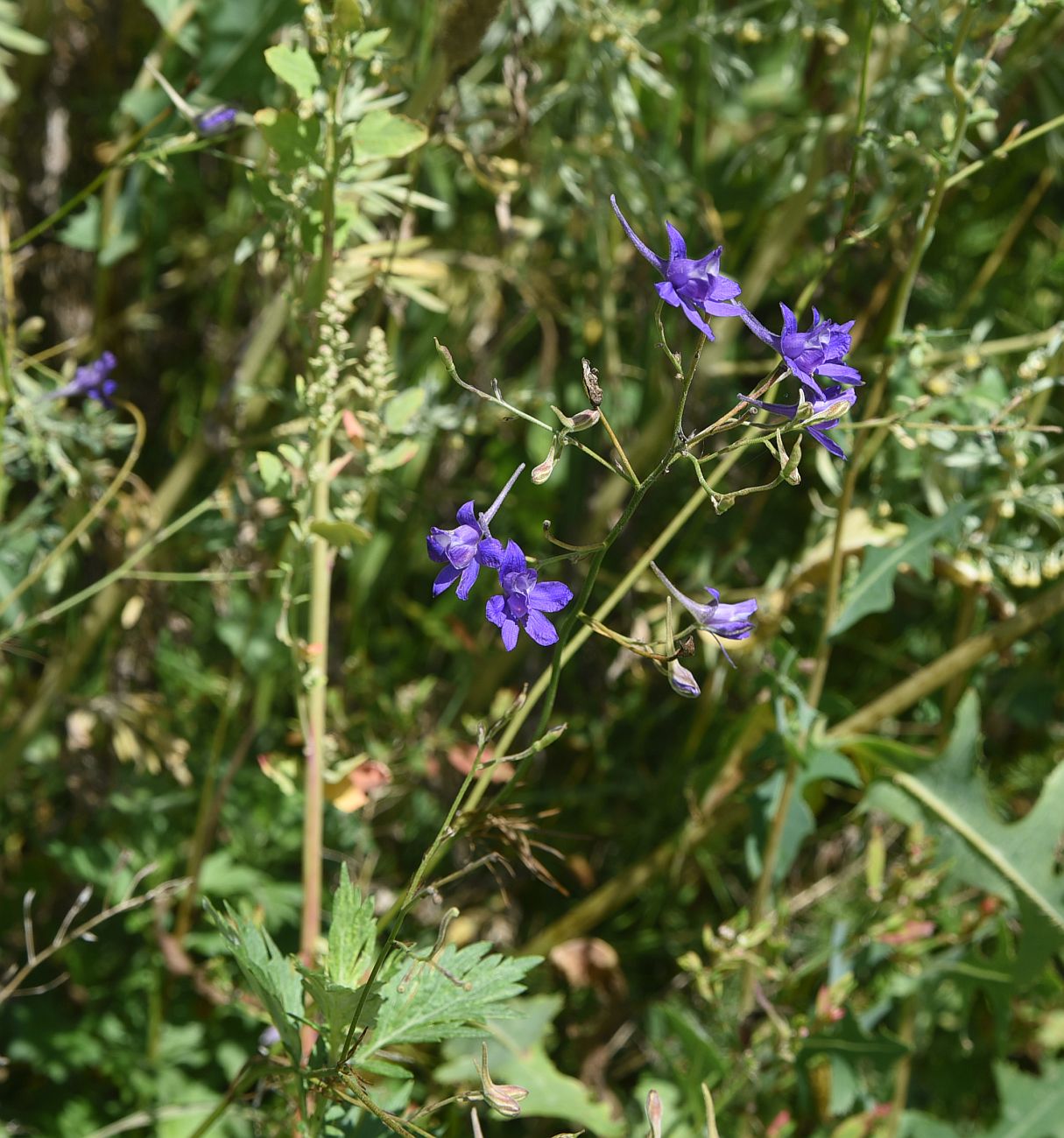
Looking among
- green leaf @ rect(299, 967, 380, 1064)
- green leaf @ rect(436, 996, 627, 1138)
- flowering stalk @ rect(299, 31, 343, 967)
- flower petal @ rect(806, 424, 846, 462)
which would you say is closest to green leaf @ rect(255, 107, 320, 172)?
flowering stalk @ rect(299, 31, 343, 967)

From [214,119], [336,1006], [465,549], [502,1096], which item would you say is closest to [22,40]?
[214,119]

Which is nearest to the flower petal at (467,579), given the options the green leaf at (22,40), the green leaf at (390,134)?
the green leaf at (390,134)

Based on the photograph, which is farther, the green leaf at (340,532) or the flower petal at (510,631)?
the green leaf at (340,532)

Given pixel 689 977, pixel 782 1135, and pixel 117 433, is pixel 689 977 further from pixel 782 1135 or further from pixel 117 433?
pixel 117 433

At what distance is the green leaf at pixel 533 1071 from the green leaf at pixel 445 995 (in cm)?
44

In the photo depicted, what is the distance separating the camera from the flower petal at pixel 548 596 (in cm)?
70

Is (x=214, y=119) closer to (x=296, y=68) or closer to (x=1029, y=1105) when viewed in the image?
(x=296, y=68)

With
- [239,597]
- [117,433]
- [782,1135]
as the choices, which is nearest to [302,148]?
[117,433]

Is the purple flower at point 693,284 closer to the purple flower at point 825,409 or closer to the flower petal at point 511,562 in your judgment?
the purple flower at point 825,409

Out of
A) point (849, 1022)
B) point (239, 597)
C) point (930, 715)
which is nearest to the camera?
point (849, 1022)

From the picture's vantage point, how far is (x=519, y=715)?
0.86 m

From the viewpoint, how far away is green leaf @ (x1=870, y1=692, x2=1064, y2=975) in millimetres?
1290

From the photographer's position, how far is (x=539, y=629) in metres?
0.70

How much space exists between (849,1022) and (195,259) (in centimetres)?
137
